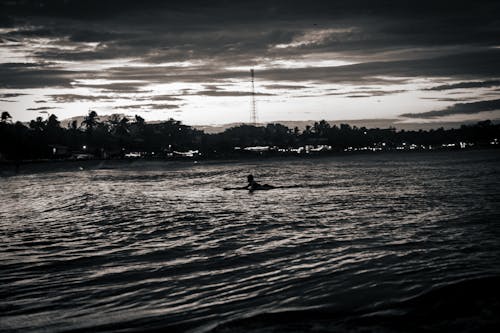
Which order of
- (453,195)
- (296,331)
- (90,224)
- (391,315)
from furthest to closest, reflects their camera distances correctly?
(453,195)
(90,224)
(391,315)
(296,331)

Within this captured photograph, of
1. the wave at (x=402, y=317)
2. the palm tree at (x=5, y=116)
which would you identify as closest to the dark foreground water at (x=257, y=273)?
the wave at (x=402, y=317)

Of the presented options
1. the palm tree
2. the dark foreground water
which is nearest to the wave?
the dark foreground water

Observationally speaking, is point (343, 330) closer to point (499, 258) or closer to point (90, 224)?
point (499, 258)

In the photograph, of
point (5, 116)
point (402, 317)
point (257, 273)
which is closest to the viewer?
point (402, 317)

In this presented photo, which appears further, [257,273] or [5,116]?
[5,116]

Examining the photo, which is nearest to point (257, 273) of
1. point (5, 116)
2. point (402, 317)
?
point (402, 317)

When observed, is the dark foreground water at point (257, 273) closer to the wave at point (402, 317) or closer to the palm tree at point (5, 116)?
the wave at point (402, 317)

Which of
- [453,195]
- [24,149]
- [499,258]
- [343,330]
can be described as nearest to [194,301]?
[343,330]

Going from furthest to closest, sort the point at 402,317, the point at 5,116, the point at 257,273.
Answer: the point at 5,116 < the point at 257,273 < the point at 402,317

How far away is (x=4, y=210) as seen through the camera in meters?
27.3

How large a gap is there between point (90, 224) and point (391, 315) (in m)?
16.3

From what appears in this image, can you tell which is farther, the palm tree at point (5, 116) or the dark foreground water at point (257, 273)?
the palm tree at point (5, 116)

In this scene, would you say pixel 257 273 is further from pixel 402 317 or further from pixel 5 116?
pixel 5 116

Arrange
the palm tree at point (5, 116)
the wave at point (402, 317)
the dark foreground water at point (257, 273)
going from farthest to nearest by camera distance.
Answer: the palm tree at point (5, 116), the dark foreground water at point (257, 273), the wave at point (402, 317)
